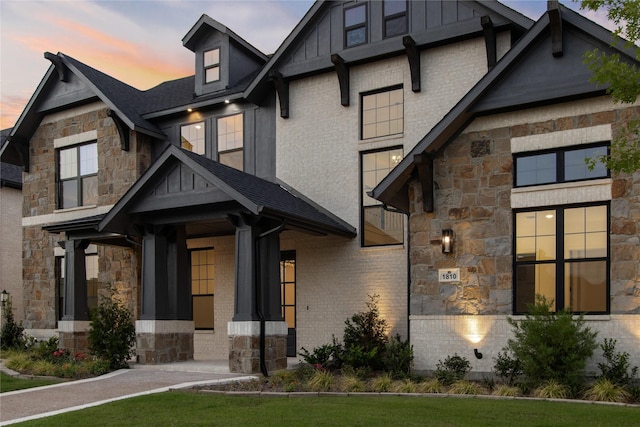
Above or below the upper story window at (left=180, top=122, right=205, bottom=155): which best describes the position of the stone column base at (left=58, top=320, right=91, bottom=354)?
below

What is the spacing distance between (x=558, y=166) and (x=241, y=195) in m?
6.27

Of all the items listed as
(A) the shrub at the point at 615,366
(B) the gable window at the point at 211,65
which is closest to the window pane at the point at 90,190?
(B) the gable window at the point at 211,65

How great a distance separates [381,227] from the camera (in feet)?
52.6

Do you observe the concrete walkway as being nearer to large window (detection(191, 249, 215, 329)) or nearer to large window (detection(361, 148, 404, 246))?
large window (detection(191, 249, 215, 329))

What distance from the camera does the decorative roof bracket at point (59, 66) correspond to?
19.9 metres

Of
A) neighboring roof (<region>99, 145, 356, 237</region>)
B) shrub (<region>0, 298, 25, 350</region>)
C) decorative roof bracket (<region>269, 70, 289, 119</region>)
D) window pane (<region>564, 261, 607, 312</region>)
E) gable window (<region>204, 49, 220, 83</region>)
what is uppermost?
gable window (<region>204, 49, 220, 83</region>)

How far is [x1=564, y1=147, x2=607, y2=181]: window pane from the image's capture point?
38.7ft

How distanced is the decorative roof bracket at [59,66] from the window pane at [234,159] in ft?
20.1

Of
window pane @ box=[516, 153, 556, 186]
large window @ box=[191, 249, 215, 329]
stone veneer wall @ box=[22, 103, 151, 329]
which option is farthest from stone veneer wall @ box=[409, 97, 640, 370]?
stone veneer wall @ box=[22, 103, 151, 329]

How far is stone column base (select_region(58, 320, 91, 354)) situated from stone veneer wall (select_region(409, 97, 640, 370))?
30.3 feet

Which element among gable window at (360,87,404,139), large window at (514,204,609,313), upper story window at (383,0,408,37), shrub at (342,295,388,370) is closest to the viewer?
large window at (514,204,609,313)

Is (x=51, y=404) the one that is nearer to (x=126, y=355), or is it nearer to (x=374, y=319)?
(x=126, y=355)

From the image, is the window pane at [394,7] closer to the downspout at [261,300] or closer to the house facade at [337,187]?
the house facade at [337,187]

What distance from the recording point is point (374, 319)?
15.3 metres
